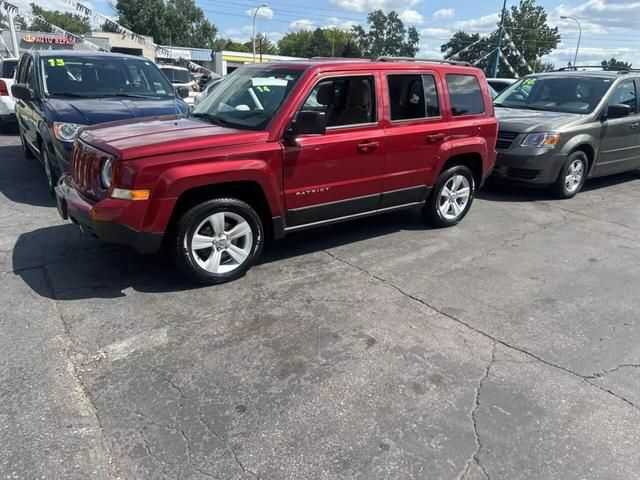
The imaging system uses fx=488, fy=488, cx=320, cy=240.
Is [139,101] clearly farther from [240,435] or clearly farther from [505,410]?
[505,410]

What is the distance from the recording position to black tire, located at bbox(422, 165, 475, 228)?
568 cm

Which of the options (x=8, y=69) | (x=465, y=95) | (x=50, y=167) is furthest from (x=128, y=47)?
(x=465, y=95)

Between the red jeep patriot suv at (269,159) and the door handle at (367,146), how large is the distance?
1 centimetres

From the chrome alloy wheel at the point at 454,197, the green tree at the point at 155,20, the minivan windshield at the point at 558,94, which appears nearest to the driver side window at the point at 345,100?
the chrome alloy wheel at the point at 454,197

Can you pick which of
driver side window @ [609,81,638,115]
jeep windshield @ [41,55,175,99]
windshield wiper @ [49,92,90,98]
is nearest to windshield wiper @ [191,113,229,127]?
jeep windshield @ [41,55,175,99]

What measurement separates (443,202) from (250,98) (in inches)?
105

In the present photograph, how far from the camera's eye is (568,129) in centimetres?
728

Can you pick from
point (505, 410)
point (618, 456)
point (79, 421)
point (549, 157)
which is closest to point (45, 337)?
point (79, 421)

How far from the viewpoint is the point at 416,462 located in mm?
2404

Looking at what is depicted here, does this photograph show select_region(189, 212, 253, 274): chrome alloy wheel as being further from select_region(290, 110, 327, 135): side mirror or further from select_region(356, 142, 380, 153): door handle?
select_region(356, 142, 380, 153): door handle

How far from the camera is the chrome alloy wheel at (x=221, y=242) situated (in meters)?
4.04

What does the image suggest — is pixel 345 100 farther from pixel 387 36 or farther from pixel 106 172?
pixel 387 36

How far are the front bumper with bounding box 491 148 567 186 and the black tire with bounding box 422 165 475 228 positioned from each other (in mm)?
1696

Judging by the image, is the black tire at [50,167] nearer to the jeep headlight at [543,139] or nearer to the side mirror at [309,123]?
the side mirror at [309,123]
